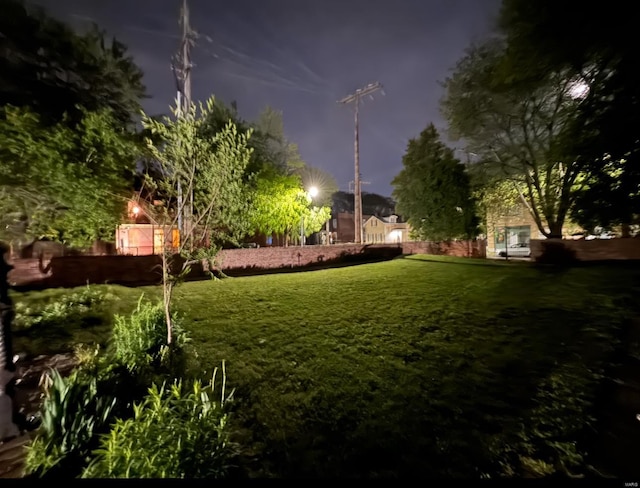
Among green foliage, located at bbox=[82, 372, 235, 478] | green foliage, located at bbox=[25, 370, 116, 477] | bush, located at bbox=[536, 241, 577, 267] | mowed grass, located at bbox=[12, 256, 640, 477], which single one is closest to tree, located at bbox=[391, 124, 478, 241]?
bush, located at bbox=[536, 241, 577, 267]

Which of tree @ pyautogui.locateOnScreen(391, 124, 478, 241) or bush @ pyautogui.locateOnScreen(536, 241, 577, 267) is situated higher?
tree @ pyautogui.locateOnScreen(391, 124, 478, 241)

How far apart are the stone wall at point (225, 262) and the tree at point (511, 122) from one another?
614 cm

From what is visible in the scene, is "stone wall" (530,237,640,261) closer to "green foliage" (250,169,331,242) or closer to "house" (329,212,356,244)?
"green foliage" (250,169,331,242)

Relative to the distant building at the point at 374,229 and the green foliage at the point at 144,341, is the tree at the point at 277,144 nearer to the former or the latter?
the distant building at the point at 374,229

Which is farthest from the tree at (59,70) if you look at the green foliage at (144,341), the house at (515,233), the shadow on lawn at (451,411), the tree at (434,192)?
the house at (515,233)

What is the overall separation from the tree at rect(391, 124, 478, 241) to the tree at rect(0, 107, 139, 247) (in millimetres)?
19834

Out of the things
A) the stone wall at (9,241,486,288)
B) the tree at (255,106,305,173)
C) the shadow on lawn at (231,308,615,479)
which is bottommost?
the shadow on lawn at (231,308,615,479)

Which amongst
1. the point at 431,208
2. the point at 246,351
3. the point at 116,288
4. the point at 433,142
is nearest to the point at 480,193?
the point at 431,208

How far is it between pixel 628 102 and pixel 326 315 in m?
8.92

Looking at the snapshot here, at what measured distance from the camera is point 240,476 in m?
3.00

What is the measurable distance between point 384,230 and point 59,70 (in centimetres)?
4845

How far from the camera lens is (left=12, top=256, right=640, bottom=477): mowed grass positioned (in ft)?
10.5

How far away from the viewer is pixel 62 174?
8.26 metres

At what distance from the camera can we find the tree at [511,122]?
15.5 meters
